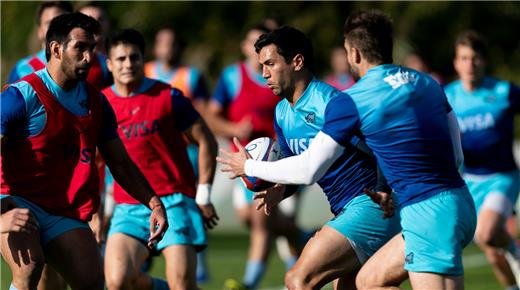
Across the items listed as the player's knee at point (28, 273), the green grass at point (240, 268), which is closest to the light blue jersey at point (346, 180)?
the player's knee at point (28, 273)

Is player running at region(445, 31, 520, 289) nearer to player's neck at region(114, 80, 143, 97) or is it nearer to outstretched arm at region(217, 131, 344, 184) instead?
player's neck at region(114, 80, 143, 97)

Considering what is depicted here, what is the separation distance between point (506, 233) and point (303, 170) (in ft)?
16.1

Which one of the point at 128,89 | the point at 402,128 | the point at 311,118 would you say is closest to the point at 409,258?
the point at 402,128

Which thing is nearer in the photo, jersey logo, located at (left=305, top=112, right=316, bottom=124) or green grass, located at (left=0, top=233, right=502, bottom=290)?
jersey logo, located at (left=305, top=112, right=316, bottom=124)

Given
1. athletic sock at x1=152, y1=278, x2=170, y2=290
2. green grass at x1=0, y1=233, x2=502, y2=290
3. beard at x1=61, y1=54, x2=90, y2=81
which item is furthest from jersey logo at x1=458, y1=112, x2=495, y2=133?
beard at x1=61, y1=54, x2=90, y2=81

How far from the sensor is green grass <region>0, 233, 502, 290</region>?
492 inches

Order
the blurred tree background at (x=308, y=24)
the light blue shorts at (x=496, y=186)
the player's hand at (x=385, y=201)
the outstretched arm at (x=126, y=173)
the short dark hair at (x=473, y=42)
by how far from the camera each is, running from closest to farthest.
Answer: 1. the player's hand at (x=385, y=201)
2. the outstretched arm at (x=126, y=173)
3. the short dark hair at (x=473, y=42)
4. the light blue shorts at (x=496, y=186)
5. the blurred tree background at (x=308, y=24)

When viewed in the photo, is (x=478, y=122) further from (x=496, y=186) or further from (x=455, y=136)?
(x=455, y=136)

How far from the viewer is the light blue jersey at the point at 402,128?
257 inches

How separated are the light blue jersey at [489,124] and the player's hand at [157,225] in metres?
4.62

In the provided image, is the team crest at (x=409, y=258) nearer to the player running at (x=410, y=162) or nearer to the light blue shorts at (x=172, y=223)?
the player running at (x=410, y=162)

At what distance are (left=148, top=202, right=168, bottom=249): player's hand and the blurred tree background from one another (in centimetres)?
1421

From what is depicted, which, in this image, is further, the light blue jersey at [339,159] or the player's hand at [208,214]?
the player's hand at [208,214]

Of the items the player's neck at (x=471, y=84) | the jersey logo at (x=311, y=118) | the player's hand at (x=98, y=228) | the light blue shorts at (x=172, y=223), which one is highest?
the jersey logo at (x=311, y=118)
